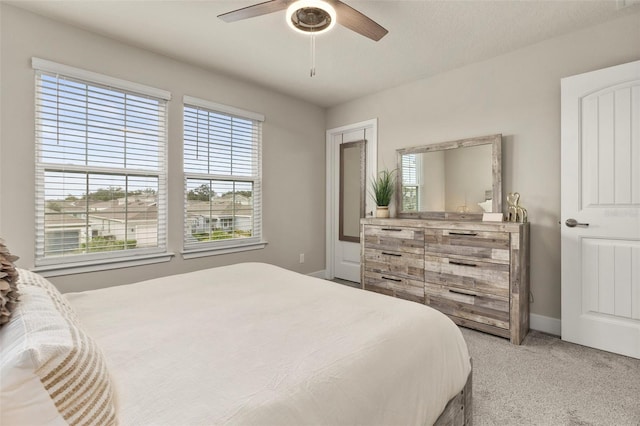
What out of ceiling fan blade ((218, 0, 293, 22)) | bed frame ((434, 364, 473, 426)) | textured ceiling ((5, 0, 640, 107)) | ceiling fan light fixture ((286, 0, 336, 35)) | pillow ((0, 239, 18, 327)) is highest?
textured ceiling ((5, 0, 640, 107))

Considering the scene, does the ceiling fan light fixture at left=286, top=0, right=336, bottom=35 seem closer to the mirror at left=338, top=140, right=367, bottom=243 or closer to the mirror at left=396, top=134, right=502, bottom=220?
the mirror at left=396, top=134, right=502, bottom=220

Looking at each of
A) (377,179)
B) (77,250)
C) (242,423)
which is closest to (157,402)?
(242,423)

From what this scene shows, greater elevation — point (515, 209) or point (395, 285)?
point (515, 209)

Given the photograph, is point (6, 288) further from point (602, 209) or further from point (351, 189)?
point (351, 189)

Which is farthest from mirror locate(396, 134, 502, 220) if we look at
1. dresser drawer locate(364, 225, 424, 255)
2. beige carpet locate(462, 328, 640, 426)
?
beige carpet locate(462, 328, 640, 426)

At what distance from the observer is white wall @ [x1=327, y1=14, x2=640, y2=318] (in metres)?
2.55

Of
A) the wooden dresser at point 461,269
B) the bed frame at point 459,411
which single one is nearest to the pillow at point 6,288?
the bed frame at point 459,411

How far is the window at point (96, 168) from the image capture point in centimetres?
243

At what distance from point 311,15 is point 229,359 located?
6.13ft

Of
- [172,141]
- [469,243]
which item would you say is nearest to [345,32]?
[172,141]

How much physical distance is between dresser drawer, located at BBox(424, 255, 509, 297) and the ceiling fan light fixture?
2.18m

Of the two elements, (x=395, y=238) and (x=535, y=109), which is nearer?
(x=535, y=109)

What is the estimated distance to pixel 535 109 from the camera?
2822 mm

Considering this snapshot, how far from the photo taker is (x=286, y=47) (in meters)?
2.86
